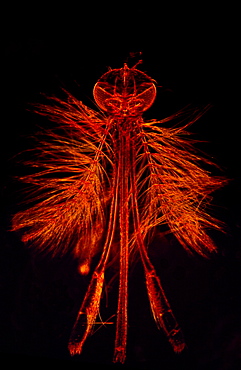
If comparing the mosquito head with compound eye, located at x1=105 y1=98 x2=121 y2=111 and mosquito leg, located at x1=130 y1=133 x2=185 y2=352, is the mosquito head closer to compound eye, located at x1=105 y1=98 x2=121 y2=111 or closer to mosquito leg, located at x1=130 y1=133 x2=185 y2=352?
compound eye, located at x1=105 y1=98 x2=121 y2=111

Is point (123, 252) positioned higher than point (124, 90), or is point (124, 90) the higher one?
point (124, 90)

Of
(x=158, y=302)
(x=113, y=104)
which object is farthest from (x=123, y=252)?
(x=113, y=104)

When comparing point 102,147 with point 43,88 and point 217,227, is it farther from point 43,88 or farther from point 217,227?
point 217,227

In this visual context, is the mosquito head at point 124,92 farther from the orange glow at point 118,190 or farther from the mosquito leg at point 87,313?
the mosquito leg at point 87,313

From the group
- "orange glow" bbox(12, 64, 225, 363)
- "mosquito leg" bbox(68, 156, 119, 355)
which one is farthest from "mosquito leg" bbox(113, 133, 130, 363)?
"mosquito leg" bbox(68, 156, 119, 355)

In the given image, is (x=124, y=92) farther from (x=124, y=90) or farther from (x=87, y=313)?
(x=87, y=313)

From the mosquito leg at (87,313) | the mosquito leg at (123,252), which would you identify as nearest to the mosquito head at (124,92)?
the mosquito leg at (123,252)

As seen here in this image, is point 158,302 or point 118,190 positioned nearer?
point 158,302
